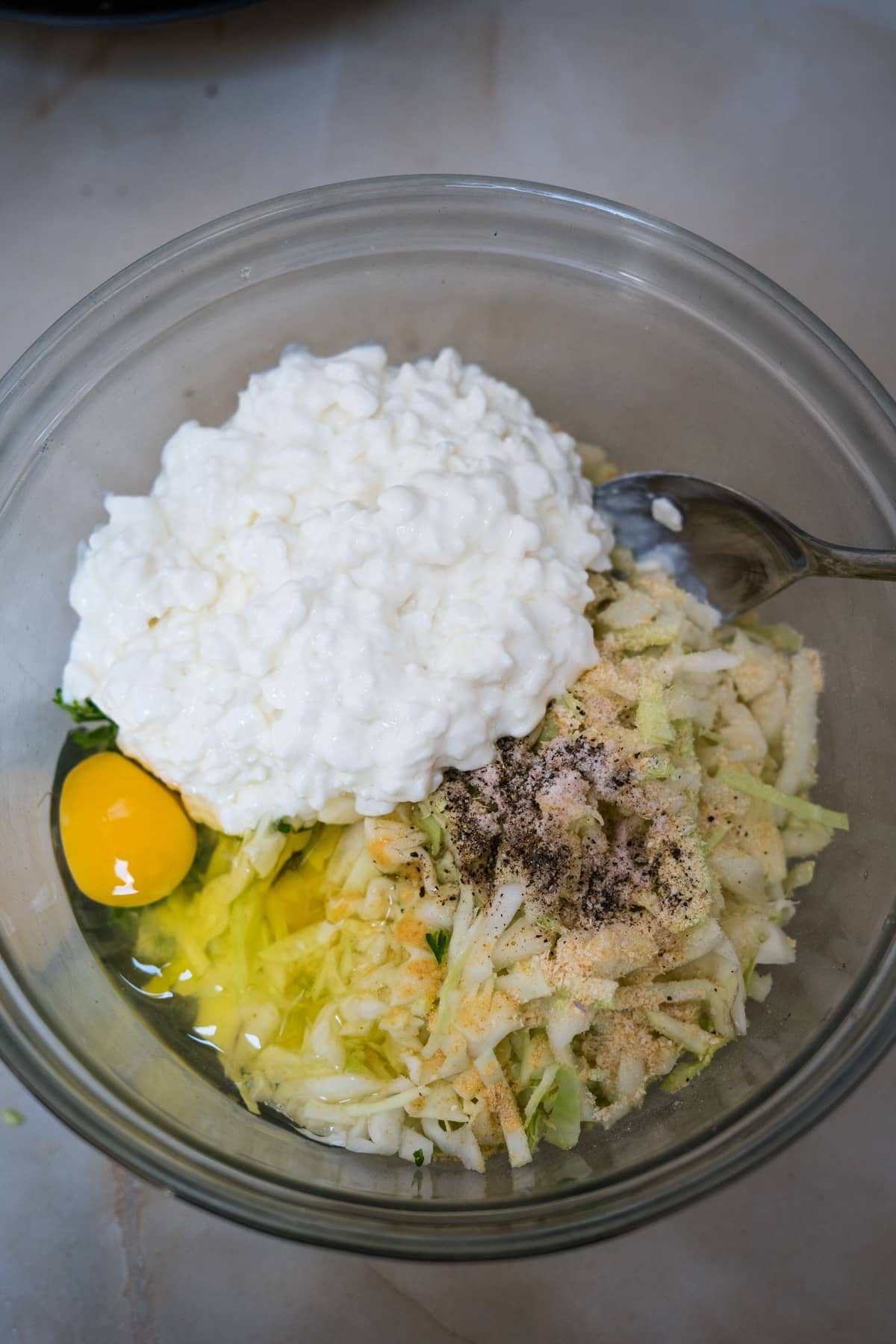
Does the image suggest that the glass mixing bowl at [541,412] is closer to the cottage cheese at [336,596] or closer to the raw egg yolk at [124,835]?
the raw egg yolk at [124,835]

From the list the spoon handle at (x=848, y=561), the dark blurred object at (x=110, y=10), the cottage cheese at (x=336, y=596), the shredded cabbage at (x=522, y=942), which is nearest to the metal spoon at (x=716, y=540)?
the spoon handle at (x=848, y=561)

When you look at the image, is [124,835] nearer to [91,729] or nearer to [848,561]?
[91,729]

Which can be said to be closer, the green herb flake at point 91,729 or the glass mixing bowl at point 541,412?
the glass mixing bowl at point 541,412

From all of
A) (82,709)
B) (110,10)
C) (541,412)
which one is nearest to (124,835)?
(82,709)

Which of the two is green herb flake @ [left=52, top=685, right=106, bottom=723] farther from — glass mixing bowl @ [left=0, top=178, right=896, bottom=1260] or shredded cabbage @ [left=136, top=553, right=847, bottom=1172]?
shredded cabbage @ [left=136, top=553, right=847, bottom=1172]

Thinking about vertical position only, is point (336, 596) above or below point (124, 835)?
above

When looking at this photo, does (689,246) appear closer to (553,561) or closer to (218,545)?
(553,561)

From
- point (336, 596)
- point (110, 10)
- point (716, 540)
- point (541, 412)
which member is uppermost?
point (110, 10)
